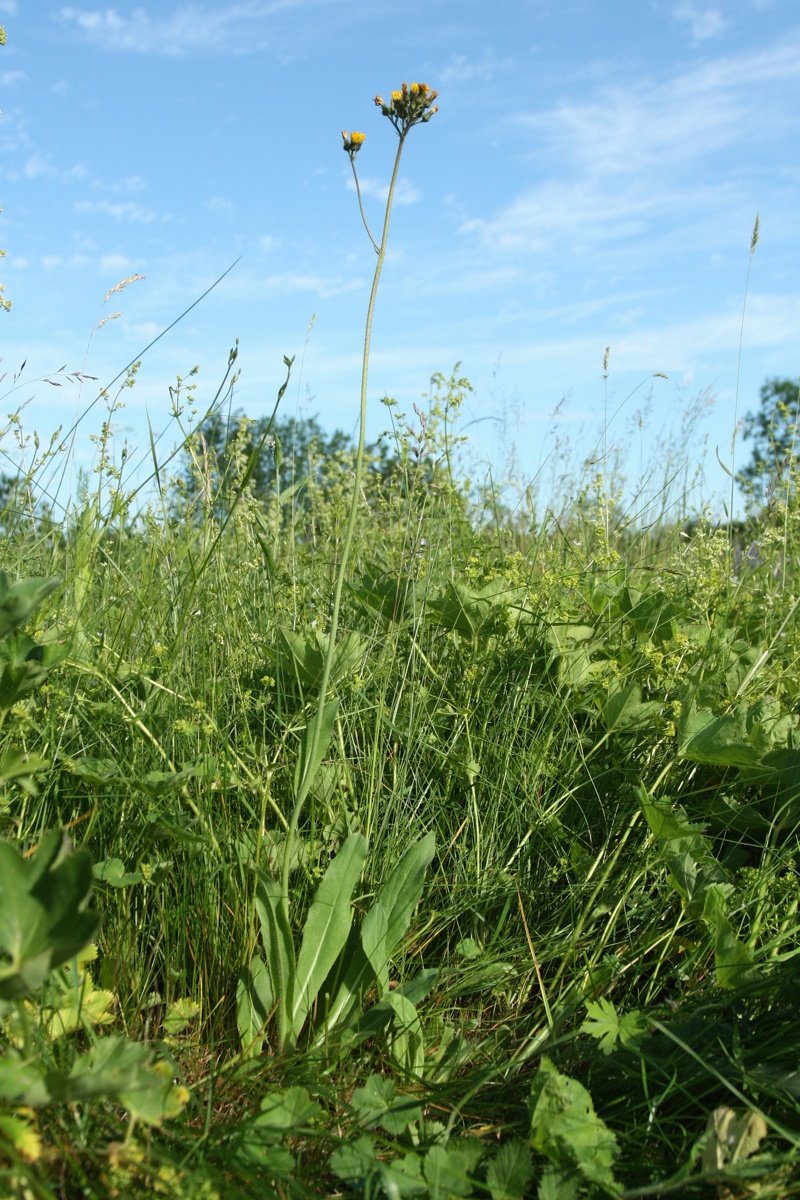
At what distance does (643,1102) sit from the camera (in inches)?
49.2

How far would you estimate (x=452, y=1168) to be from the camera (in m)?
1.15

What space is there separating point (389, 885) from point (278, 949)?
0.21 m

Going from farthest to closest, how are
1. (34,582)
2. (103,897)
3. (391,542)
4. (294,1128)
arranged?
(391,542)
(103,897)
(34,582)
(294,1128)

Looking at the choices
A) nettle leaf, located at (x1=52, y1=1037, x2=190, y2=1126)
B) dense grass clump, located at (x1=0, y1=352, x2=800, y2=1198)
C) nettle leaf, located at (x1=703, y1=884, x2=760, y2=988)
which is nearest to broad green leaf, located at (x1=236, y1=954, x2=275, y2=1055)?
dense grass clump, located at (x1=0, y1=352, x2=800, y2=1198)

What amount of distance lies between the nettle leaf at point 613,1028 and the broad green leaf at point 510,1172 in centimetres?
21

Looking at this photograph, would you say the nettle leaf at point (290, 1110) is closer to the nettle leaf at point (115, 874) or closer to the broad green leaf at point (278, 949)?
the broad green leaf at point (278, 949)

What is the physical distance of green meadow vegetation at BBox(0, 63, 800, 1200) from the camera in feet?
3.71

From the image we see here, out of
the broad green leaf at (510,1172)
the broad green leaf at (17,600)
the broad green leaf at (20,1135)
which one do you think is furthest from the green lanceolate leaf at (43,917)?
the broad green leaf at (510,1172)

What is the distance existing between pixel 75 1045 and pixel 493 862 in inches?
31.1

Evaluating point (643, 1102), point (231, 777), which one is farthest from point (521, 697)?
point (643, 1102)

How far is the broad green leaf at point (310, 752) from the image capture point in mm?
1387

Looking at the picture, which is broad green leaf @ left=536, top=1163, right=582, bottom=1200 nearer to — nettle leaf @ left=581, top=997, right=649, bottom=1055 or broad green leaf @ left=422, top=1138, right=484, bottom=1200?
broad green leaf @ left=422, top=1138, right=484, bottom=1200

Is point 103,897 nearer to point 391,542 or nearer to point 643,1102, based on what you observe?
point 643,1102

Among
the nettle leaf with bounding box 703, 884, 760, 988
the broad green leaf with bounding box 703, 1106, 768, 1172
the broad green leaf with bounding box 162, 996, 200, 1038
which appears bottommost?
the broad green leaf with bounding box 703, 1106, 768, 1172
